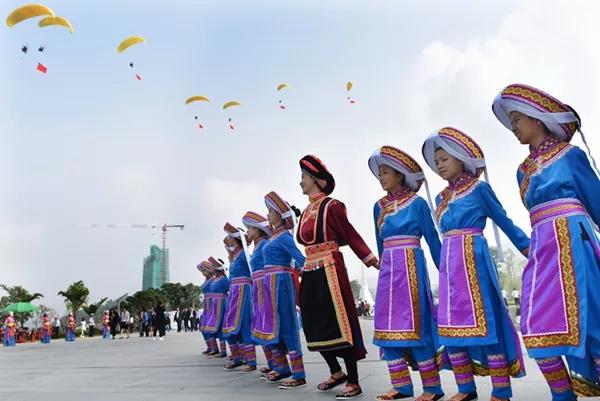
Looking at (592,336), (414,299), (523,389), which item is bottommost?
(523,389)

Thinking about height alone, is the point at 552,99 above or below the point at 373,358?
above

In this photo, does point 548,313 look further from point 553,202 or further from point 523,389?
point 523,389

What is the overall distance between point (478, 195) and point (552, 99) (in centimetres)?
84

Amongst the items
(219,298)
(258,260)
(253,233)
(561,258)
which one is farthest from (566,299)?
(219,298)

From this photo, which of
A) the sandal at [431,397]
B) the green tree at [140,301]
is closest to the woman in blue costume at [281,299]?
the sandal at [431,397]

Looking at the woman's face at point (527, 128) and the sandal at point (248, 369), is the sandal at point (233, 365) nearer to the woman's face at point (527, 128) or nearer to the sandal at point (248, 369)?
the sandal at point (248, 369)

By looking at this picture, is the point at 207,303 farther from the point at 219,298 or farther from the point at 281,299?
the point at 281,299

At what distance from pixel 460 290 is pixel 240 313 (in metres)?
4.02

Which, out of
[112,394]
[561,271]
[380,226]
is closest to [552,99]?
[561,271]

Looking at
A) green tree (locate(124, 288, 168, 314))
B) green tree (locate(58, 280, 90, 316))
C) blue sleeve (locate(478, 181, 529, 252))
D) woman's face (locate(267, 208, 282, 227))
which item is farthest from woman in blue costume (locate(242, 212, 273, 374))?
green tree (locate(124, 288, 168, 314))

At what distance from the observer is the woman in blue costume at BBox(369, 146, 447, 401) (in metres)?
4.14

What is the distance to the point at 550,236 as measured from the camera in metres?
3.18

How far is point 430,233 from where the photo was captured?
438 cm

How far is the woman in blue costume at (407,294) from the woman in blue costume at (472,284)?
0.31m
